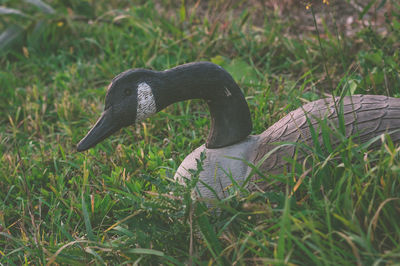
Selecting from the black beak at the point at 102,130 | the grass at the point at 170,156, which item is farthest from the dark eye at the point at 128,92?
the grass at the point at 170,156

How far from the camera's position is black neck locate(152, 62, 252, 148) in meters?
1.90

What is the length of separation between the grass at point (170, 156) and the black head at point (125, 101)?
240 millimetres

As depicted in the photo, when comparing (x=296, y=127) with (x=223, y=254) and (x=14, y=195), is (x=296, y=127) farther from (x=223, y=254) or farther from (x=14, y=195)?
(x=14, y=195)

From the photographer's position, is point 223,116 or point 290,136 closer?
point 290,136

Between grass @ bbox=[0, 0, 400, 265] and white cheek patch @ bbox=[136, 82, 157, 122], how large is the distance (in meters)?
0.25

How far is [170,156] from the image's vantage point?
257 cm

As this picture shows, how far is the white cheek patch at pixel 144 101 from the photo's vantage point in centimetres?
187

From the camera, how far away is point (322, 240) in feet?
4.99

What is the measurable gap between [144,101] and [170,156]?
73cm

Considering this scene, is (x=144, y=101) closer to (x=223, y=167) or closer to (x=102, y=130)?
(x=102, y=130)

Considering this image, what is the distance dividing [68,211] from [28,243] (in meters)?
0.30

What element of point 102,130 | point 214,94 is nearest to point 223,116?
point 214,94

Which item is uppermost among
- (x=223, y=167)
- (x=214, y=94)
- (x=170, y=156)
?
(x=214, y=94)

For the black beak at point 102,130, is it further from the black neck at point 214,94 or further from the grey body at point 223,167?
the grey body at point 223,167
